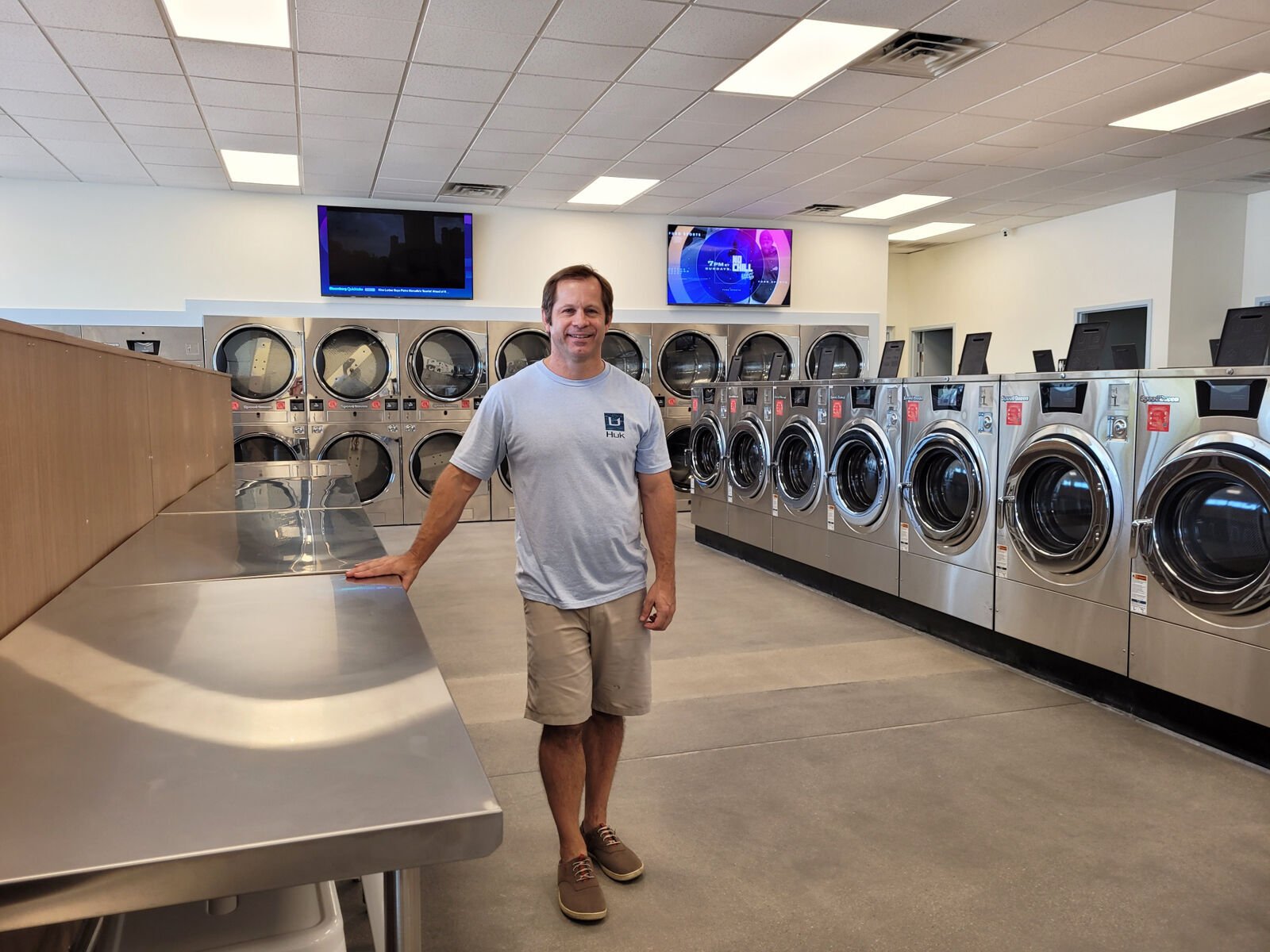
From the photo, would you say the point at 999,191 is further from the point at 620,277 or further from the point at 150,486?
the point at 150,486

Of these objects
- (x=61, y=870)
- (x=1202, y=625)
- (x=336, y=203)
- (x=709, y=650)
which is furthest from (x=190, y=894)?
(x=336, y=203)

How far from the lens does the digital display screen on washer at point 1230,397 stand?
2619 millimetres

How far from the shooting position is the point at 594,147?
6125 millimetres

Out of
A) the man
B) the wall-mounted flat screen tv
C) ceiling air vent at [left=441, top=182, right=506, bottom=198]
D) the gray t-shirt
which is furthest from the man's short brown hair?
the wall-mounted flat screen tv

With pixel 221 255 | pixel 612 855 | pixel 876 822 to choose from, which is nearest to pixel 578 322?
pixel 612 855

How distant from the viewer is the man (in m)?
2.00

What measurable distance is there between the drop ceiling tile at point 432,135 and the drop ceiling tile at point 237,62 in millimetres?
914

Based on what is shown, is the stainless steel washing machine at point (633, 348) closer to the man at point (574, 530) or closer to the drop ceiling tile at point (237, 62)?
the drop ceiling tile at point (237, 62)

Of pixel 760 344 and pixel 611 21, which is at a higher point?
pixel 611 21

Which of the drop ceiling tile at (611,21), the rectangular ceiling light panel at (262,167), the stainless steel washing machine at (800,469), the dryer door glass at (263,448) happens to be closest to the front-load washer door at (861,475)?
the stainless steel washing machine at (800,469)

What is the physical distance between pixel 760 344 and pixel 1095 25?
456 cm

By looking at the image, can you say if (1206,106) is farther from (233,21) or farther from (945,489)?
(233,21)

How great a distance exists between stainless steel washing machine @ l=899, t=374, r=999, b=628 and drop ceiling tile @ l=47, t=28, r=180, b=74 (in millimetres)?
4031

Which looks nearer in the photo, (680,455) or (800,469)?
(800,469)
